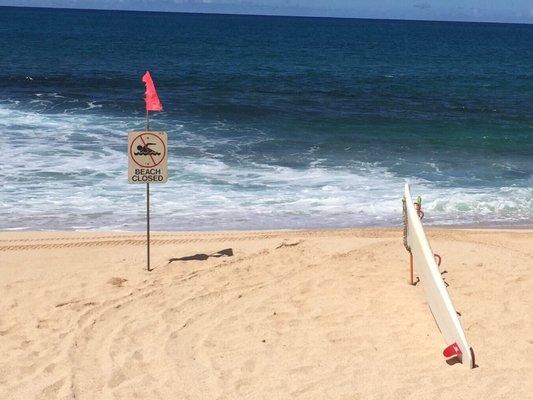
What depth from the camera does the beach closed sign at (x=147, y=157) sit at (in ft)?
30.0

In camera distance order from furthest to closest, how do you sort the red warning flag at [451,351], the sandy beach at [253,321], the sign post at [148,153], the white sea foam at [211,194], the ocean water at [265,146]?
the ocean water at [265,146]
the white sea foam at [211,194]
the sign post at [148,153]
the red warning flag at [451,351]
the sandy beach at [253,321]

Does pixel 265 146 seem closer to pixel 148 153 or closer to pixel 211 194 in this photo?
pixel 211 194

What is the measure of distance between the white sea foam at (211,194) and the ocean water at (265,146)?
0.11ft

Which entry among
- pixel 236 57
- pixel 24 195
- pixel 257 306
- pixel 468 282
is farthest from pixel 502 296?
pixel 236 57

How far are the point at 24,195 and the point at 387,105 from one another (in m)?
17.9

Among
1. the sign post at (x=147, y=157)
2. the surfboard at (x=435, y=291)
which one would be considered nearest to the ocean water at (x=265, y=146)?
the sign post at (x=147, y=157)

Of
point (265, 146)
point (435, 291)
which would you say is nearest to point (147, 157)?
point (435, 291)

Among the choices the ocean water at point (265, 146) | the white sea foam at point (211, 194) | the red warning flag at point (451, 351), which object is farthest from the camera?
the ocean water at point (265, 146)

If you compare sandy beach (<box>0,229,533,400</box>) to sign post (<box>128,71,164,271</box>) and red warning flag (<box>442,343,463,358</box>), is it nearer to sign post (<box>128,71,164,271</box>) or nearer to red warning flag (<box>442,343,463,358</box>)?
red warning flag (<box>442,343,463,358</box>)

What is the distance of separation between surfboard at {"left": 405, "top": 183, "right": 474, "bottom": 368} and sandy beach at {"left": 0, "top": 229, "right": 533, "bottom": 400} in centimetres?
15

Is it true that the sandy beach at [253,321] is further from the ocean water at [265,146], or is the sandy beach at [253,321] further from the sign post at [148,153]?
the ocean water at [265,146]

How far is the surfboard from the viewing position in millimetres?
6691

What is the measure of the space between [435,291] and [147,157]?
3.76 m

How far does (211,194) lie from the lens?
14.4 meters
